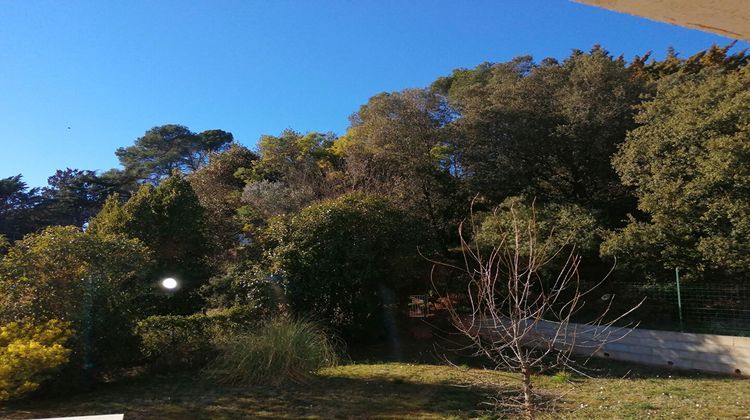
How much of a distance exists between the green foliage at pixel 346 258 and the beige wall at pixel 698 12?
9.31m

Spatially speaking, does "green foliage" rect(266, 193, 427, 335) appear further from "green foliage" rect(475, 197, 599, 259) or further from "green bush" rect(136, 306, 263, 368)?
"green bush" rect(136, 306, 263, 368)

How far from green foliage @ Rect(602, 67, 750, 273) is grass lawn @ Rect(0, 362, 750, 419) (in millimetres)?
2655

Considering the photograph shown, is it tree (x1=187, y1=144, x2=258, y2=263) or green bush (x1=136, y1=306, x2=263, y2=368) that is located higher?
tree (x1=187, y1=144, x2=258, y2=263)

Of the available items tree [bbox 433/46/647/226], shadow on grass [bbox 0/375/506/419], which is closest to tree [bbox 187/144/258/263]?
shadow on grass [bbox 0/375/506/419]

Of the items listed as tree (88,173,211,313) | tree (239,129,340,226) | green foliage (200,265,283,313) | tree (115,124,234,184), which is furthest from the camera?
tree (115,124,234,184)

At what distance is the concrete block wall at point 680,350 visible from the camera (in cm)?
810

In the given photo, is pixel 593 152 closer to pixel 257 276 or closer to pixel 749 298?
pixel 749 298

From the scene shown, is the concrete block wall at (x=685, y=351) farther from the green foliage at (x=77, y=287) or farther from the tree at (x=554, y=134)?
the green foliage at (x=77, y=287)

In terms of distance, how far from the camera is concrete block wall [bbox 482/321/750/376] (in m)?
8.10

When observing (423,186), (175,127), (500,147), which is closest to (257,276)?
(423,186)

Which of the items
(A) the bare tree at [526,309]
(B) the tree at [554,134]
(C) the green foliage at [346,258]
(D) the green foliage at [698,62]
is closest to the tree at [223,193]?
(C) the green foliage at [346,258]

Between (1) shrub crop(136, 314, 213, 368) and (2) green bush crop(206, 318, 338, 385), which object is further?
(1) shrub crop(136, 314, 213, 368)

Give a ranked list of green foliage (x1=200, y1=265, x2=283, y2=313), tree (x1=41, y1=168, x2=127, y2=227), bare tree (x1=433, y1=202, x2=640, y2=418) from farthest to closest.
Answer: tree (x1=41, y1=168, x2=127, y2=227), green foliage (x1=200, y1=265, x2=283, y2=313), bare tree (x1=433, y1=202, x2=640, y2=418)

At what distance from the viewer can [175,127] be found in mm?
46844
